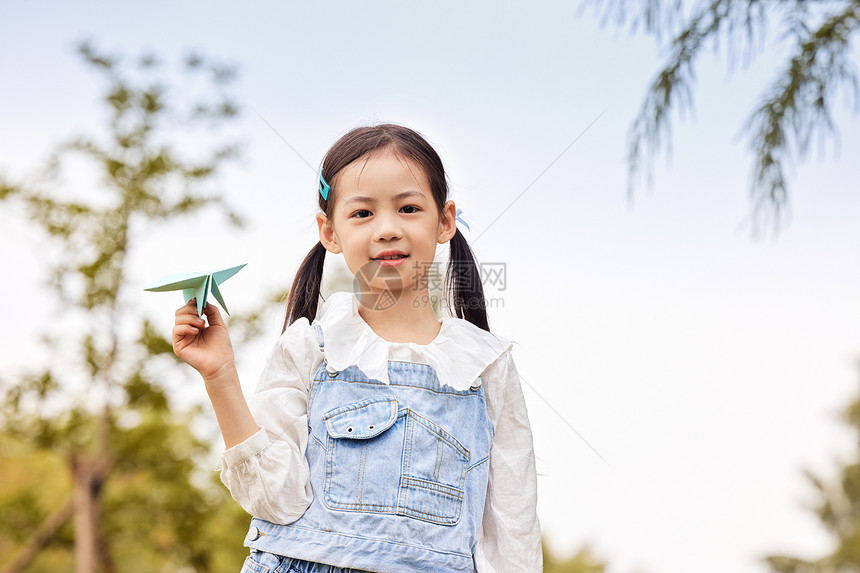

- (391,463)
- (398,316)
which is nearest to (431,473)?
(391,463)

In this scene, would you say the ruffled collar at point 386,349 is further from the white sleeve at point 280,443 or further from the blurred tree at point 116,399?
the blurred tree at point 116,399

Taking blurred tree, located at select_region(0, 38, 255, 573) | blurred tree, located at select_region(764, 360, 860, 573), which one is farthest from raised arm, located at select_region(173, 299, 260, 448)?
blurred tree, located at select_region(764, 360, 860, 573)

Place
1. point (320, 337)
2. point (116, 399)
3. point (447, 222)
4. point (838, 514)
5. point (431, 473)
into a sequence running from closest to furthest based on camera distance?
point (431, 473)
point (320, 337)
point (447, 222)
point (116, 399)
point (838, 514)

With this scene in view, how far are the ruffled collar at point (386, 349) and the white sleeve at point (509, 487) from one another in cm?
6

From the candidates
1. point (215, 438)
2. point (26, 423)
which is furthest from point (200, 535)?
point (26, 423)

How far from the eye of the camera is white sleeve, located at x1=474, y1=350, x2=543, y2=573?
149 cm

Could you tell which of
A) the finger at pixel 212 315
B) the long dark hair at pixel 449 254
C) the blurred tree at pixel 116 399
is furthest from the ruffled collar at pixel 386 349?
the blurred tree at pixel 116 399

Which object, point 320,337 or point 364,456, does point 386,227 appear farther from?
point 364,456

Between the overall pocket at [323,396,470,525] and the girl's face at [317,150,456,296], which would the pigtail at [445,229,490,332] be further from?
the overall pocket at [323,396,470,525]

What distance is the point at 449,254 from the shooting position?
1.72 metres

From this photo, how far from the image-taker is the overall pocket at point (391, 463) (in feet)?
4.46

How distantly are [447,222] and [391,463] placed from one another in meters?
0.49

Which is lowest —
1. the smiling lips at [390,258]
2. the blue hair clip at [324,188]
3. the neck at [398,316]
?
the neck at [398,316]

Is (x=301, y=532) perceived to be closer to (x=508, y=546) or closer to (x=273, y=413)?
(x=273, y=413)
